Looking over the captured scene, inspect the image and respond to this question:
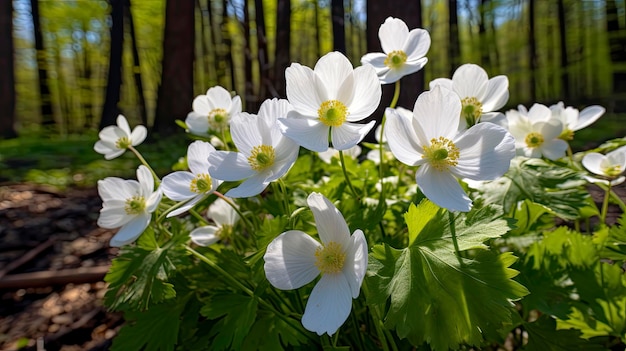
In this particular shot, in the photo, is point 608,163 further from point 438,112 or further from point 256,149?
point 256,149

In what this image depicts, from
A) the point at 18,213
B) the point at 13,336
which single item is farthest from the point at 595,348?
the point at 18,213

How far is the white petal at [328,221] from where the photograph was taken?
2.27 feet

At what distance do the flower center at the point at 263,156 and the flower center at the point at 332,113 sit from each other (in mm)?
113

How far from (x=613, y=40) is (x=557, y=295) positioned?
9411 millimetres

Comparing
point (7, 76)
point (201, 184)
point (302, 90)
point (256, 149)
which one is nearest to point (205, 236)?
point (201, 184)

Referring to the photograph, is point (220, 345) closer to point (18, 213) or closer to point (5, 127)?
point (18, 213)

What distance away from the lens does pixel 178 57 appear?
7.04 metres

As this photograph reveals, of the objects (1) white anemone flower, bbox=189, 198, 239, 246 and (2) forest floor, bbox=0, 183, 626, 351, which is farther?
(2) forest floor, bbox=0, 183, 626, 351

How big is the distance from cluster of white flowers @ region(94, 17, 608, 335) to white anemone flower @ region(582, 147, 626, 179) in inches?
13.1

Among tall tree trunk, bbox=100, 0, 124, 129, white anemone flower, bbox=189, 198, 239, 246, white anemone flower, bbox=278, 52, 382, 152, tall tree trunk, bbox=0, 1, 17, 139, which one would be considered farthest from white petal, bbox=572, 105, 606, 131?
tall tree trunk, bbox=0, 1, 17, 139

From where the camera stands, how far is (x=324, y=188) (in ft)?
3.58

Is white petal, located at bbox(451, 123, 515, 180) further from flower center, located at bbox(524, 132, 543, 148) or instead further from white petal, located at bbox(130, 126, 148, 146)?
white petal, located at bbox(130, 126, 148, 146)

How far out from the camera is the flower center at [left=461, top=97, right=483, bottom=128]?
961mm

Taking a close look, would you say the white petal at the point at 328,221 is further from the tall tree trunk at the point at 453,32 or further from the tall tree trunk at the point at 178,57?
the tall tree trunk at the point at 453,32
